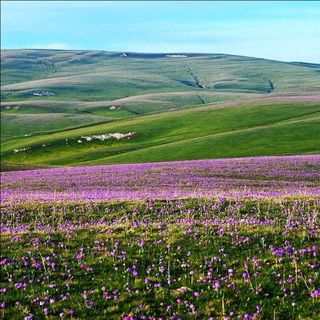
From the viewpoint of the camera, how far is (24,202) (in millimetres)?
26562

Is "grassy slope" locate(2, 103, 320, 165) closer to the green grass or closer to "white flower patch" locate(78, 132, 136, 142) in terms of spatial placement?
"white flower patch" locate(78, 132, 136, 142)

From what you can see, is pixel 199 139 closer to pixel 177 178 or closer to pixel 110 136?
pixel 110 136

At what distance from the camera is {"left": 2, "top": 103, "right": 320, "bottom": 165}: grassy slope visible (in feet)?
251

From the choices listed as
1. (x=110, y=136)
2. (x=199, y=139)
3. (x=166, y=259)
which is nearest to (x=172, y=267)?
(x=166, y=259)

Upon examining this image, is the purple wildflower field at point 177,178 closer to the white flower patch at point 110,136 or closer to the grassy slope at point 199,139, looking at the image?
the grassy slope at point 199,139

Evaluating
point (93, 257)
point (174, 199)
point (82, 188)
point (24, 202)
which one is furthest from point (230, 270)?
point (82, 188)

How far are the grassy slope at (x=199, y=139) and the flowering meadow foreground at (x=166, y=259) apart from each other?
5125 centimetres

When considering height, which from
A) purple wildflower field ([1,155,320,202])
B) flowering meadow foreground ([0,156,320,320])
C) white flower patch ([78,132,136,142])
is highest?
Answer: flowering meadow foreground ([0,156,320,320])

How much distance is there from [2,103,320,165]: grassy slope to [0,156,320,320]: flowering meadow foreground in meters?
51.3

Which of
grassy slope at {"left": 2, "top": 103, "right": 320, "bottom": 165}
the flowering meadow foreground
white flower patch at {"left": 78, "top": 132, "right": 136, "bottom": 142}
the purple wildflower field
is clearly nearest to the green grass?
the flowering meadow foreground

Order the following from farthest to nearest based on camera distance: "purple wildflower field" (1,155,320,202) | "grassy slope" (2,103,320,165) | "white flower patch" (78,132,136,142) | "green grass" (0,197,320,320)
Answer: "white flower patch" (78,132,136,142) → "grassy slope" (2,103,320,165) → "purple wildflower field" (1,155,320,202) → "green grass" (0,197,320,320)

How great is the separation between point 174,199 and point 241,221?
7.10 metres

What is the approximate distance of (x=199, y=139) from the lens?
8556 cm

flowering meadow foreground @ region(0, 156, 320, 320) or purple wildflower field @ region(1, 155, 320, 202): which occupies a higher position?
flowering meadow foreground @ region(0, 156, 320, 320)
